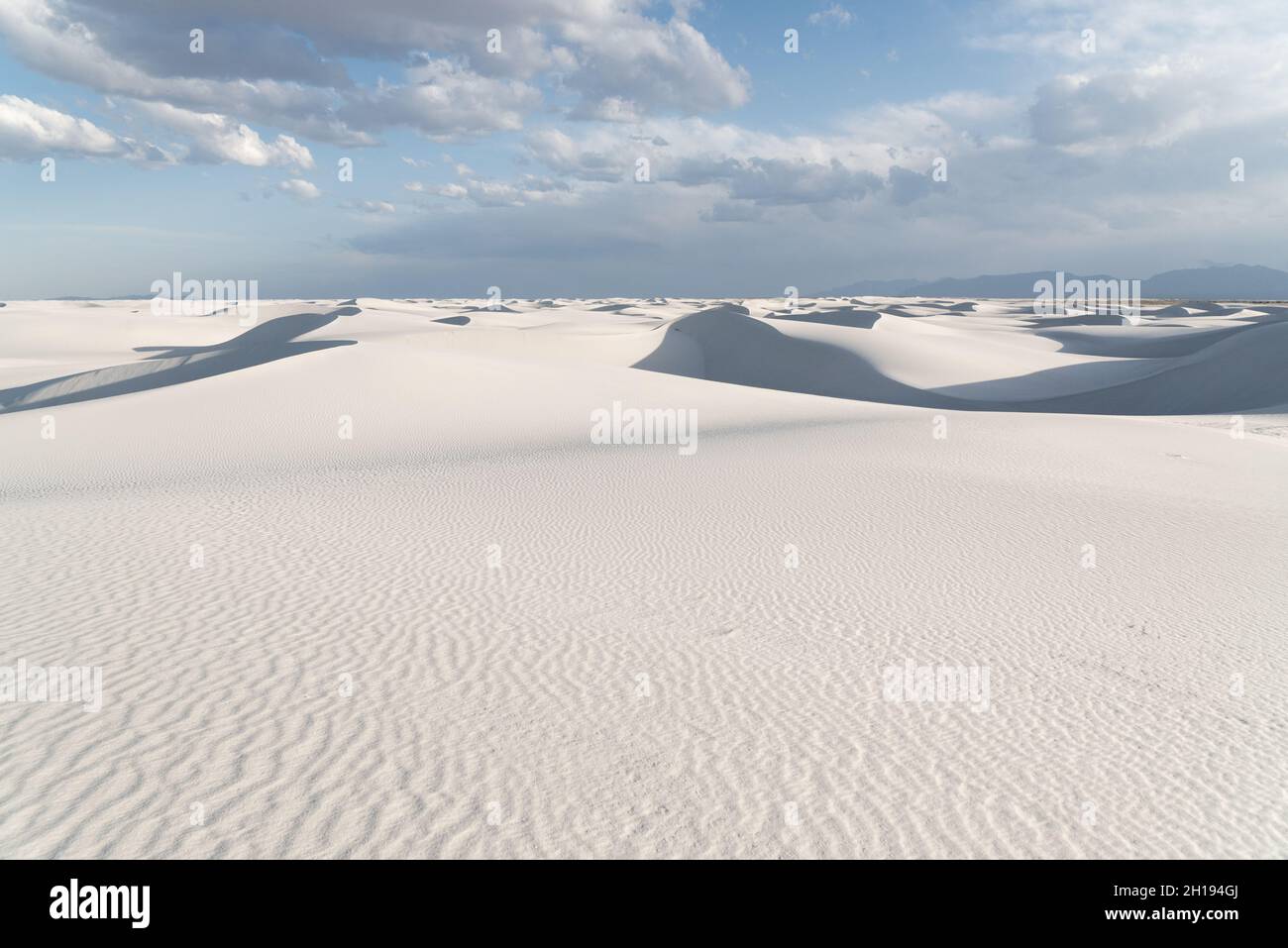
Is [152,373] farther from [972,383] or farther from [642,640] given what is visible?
[972,383]

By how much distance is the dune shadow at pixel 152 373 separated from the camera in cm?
3083

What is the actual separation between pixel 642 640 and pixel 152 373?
1399 inches

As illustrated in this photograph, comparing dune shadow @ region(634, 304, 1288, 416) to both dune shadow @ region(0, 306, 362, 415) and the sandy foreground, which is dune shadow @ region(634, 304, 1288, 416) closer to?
the sandy foreground

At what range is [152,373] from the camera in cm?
3516

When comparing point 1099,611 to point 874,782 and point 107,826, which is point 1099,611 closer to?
point 874,782

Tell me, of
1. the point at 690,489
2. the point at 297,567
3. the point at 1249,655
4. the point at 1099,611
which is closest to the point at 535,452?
the point at 690,489

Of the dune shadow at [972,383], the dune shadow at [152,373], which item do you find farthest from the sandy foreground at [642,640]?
the dune shadow at [152,373]

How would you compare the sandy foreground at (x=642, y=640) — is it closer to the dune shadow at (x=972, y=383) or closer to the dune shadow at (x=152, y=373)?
the dune shadow at (x=972, y=383)

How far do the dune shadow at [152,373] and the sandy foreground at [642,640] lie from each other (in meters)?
16.0

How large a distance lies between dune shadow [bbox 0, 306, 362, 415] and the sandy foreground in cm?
1599

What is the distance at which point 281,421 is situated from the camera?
18047mm

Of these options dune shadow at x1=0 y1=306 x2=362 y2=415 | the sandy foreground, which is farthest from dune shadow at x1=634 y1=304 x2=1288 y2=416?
dune shadow at x1=0 y1=306 x2=362 y2=415
